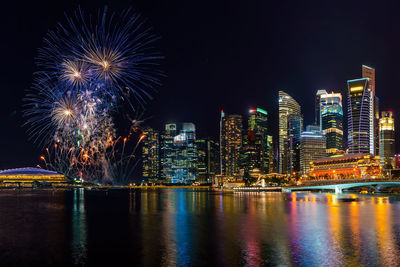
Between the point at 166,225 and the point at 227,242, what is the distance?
535 inches

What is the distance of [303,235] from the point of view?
36969 millimetres

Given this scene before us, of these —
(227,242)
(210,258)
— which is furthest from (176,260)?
(227,242)

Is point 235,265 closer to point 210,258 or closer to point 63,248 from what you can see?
point 210,258

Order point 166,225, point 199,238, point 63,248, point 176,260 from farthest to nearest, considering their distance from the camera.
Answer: point 166,225 < point 199,238 < point 63,248 < point 176,260

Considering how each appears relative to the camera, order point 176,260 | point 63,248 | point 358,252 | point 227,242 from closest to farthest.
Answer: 1. point 176,260
2. point 358,252
3. point 63,248
4. point 227,242

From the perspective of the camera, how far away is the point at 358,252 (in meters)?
28.1

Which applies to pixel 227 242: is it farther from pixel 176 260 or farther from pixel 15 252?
pixel 15 252

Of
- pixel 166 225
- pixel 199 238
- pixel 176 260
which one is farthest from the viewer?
pixel 166 225

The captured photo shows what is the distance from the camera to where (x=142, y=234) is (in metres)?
37.8

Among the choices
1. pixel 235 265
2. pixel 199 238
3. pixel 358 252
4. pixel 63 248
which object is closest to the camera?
pixel 235 265

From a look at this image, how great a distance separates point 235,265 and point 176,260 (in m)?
4.31

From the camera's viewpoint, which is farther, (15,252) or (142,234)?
(142,234)

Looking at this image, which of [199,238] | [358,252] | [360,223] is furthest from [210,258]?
[360,223]

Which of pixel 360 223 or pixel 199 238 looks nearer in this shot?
pixel 199 238
